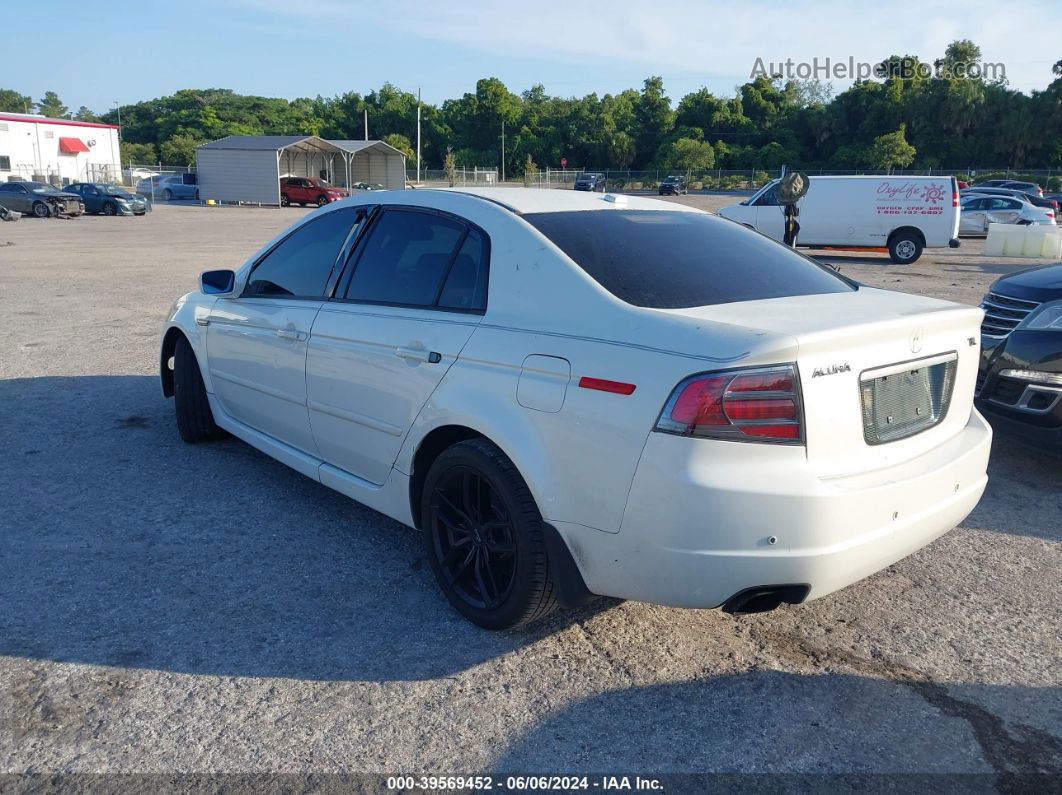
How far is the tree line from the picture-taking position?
251 feet

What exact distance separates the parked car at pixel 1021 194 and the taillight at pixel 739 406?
2944 centimetres

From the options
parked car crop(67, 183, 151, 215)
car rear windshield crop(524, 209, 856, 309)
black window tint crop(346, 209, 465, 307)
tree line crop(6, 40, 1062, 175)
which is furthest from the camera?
tree line crop(6, 40, 1062, 175)

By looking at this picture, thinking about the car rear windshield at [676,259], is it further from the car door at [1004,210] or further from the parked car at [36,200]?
the parked car at [36,200]

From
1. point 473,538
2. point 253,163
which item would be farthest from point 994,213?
point 253,163

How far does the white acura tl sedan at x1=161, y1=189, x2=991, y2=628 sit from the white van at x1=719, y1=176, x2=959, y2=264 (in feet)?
56.5

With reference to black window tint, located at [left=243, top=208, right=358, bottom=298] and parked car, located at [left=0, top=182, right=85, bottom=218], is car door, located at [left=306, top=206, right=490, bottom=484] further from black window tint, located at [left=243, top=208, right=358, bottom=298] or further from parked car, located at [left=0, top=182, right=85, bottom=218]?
parked car, located at [left=0, top=182, right=85, bottom=218]

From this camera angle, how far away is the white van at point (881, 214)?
19.6 meters

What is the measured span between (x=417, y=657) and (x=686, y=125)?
100570 mm

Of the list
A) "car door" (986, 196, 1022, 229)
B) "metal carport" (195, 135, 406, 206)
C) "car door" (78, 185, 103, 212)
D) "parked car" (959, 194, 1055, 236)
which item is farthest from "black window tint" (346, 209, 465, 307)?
"metal carport" (195, 135, 406, 206)

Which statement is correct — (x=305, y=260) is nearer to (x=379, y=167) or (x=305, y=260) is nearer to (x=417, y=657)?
(x=417, y=657)

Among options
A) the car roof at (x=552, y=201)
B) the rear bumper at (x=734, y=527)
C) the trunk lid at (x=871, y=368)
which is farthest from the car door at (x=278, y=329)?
the trunk lid at (x=871, y=368)

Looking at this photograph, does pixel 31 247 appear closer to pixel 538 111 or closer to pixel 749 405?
pixel 749 405

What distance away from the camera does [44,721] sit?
2.72m

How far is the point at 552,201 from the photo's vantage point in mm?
3797
